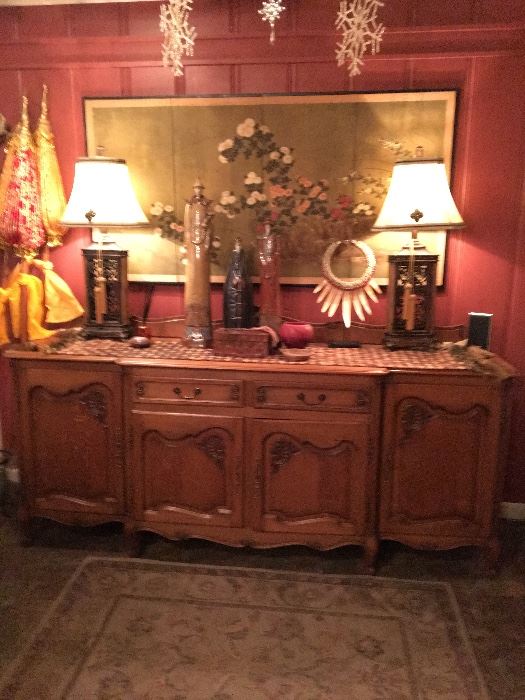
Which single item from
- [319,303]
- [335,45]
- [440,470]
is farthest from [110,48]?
[440,470]

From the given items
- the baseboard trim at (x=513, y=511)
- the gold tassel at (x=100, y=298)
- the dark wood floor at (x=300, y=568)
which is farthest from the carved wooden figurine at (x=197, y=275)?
the baseboard trim at (x=513, y=511)

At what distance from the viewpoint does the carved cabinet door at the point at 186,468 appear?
7.22 feet

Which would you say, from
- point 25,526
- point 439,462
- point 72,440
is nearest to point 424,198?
point 439,462

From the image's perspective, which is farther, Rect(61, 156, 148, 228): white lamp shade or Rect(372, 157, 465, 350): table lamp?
Rect(61, 156, 148, 228): white lamp shade

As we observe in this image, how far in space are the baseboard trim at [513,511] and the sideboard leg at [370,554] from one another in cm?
78

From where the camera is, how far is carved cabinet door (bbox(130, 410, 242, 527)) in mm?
2201

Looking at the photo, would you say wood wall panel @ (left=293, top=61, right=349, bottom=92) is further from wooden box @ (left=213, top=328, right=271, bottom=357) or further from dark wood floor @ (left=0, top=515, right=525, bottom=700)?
dark wood floor @ (left=0, top=515, right=525, bottom=700)

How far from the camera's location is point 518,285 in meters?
2.49

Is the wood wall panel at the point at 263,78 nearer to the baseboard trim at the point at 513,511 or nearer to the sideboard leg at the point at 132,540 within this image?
the sideboard leg at the point at 132,540

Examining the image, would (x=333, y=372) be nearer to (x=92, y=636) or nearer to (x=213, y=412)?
(x=213, y=412)

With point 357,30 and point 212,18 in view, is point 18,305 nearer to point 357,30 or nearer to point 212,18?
point 212,18

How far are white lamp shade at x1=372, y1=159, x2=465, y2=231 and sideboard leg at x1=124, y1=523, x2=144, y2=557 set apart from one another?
1.54 m

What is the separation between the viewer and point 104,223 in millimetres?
2363

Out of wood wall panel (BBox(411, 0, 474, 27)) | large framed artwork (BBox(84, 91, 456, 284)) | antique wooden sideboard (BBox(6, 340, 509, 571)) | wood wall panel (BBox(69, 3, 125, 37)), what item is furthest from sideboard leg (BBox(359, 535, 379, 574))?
wood wall panel (BBox(69, 3, 125, 37))
